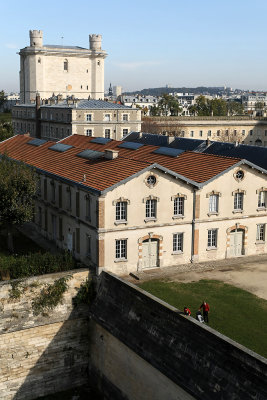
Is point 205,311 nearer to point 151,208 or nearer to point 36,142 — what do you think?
point 151,208

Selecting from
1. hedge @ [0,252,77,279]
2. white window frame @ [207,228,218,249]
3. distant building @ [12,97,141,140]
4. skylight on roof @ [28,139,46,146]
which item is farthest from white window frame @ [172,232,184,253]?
distant building @ [12,97,141,140]

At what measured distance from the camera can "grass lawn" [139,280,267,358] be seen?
27281 mm

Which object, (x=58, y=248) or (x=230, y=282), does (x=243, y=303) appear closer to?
(x=230, y=282)

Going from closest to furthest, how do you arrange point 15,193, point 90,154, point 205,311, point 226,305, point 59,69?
point 205,311
point 226,305
point 15,193
point 90,154
point 59,69

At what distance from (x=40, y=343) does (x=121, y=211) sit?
1019 centimetres

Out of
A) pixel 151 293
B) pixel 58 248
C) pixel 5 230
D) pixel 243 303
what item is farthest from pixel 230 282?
pixel 5 230

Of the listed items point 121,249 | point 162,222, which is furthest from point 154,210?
point 121,249

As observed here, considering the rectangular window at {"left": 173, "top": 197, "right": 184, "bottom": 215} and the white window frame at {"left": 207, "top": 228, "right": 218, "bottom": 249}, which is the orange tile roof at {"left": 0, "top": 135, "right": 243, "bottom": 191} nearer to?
the rectangular window at {"left": 173, "top": 197, "right": 184, "bottom": 215}

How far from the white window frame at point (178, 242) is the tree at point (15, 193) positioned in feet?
36.4

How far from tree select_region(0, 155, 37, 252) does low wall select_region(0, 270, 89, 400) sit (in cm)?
757

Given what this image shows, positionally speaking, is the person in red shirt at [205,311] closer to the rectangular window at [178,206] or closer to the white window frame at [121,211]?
the white window frame at [121,211]

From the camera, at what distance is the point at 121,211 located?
35312 millimetres

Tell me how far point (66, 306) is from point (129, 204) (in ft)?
26.3

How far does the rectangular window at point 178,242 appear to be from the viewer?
37781 mm
